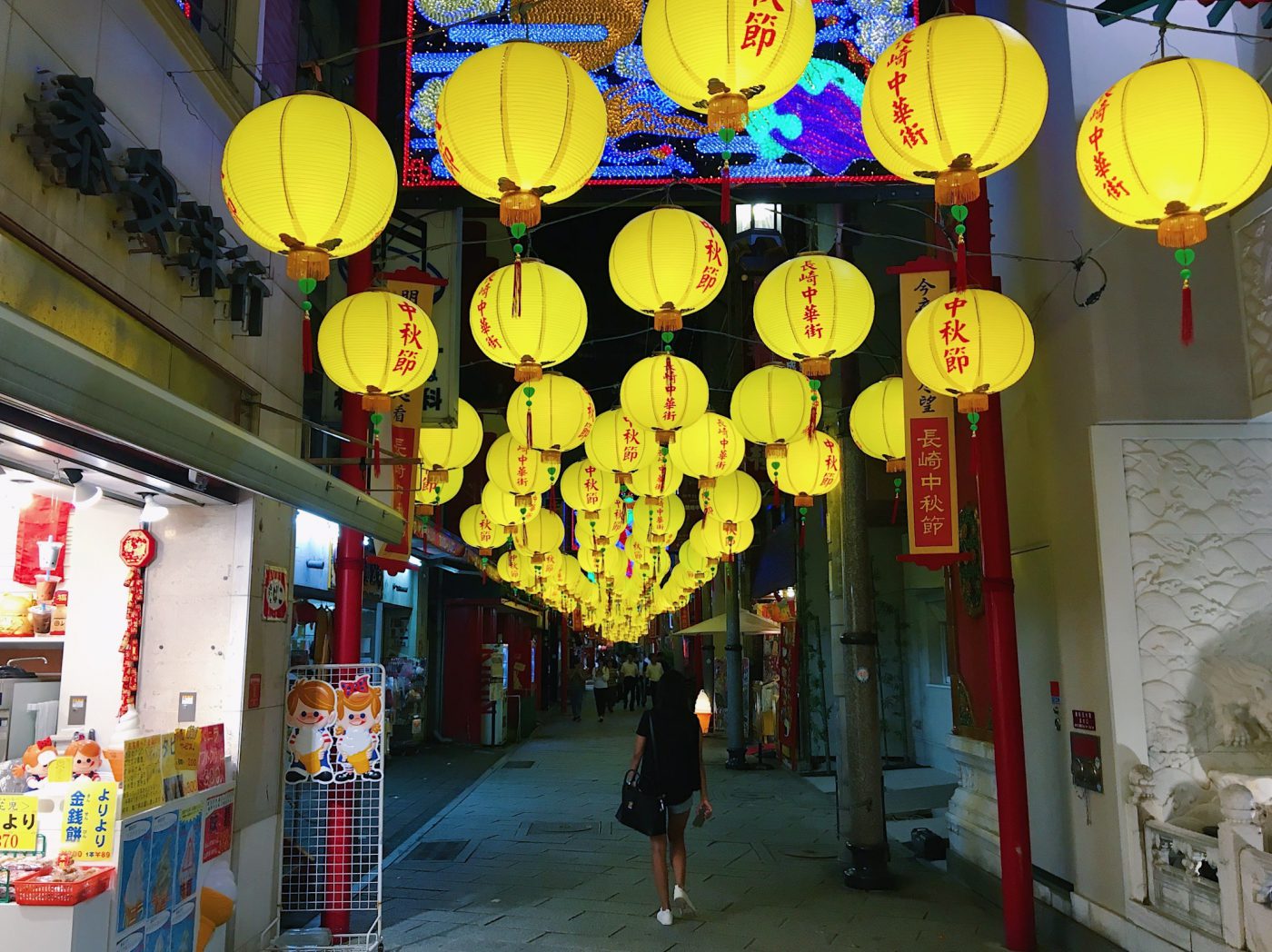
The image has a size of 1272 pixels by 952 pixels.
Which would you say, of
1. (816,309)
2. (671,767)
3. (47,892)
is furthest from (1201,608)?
(47,892)

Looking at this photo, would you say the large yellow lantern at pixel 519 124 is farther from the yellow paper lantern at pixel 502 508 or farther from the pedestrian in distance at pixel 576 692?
the pedestrian in distance at pixel 576 692

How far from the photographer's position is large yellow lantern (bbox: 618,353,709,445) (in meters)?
7.22

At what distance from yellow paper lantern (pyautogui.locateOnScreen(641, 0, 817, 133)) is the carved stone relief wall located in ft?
13.9

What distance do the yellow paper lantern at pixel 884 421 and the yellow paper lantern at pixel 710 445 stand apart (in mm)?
1175

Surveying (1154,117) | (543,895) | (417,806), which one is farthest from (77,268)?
(417,806)

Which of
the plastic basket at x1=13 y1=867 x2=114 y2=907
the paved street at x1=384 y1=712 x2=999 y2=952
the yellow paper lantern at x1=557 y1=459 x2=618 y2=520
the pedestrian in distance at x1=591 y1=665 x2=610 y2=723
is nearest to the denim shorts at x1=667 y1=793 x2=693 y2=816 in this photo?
the paved street at x1=384 y1=712 x2=999 y2=952

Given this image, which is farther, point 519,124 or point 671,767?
point 671,767

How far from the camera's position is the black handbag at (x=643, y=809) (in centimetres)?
755

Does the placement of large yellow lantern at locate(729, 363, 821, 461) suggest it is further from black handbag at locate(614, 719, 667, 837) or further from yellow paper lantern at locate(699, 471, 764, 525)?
yellow paper lantern at locate(699, 471, 764, 525)

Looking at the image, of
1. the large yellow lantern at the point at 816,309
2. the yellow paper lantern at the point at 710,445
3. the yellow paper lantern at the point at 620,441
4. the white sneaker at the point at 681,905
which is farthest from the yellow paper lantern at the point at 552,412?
the white sneaker at the point at 681,905

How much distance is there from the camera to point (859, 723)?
8922mm

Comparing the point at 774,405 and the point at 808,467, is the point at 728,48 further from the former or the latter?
the point at 808,467

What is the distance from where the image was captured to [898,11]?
22.9 feet

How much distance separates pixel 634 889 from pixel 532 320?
541cm
